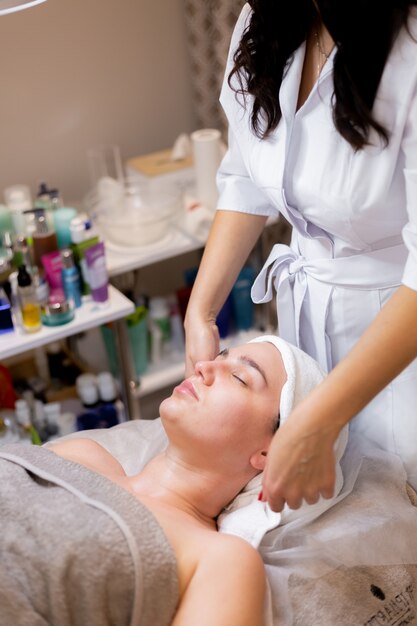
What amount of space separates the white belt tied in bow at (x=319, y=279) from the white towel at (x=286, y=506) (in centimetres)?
9

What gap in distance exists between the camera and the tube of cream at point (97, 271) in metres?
2.20

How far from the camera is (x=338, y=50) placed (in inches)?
47.5

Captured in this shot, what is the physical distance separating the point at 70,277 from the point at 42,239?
5.4 inches

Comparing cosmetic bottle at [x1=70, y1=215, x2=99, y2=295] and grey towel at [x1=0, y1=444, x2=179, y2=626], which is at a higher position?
cosmetic bottle at [x1=70, y1=215, x2=99, y2=295]

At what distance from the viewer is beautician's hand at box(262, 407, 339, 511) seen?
1162 millimetres

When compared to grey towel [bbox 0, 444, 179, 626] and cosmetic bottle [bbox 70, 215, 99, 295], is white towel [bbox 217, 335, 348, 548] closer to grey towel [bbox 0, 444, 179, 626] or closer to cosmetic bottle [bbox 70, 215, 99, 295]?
grey towel [bbox 0, 444, 179, 626]

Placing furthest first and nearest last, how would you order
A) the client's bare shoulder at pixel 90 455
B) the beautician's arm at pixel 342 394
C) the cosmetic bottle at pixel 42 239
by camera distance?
the cosmetic bottle at pixel 42 239
the client's bare shoulder at pixel 90 455
the beautician's arm at pixel 342 394

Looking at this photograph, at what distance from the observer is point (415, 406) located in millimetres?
1478

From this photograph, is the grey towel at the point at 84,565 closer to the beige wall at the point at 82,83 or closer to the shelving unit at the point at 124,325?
the shelving unit at the point at 124,325

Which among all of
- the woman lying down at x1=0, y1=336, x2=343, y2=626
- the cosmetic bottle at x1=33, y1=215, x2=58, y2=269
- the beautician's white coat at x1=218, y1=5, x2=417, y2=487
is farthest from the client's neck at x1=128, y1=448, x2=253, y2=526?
the cosmetic bottle at x1=33, y1=215, x2=58, y2=269

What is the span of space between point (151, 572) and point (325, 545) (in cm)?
33

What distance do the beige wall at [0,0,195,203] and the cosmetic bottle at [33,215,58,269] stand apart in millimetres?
450

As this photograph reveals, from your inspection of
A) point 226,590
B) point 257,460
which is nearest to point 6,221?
point 257,460

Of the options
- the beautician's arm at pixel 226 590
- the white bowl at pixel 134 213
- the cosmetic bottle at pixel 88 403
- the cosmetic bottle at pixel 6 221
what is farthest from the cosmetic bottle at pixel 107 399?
the beautician's arm at pixel 226 590
